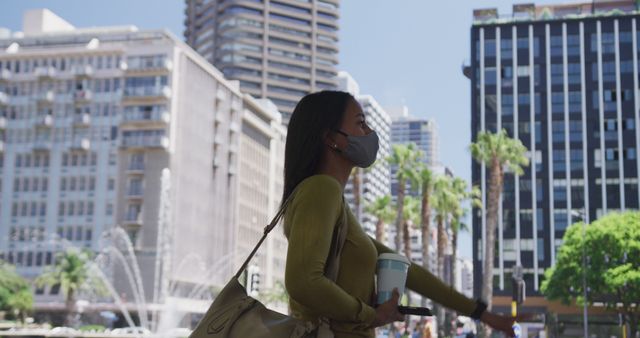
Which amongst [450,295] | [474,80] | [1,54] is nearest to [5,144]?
[1,54]

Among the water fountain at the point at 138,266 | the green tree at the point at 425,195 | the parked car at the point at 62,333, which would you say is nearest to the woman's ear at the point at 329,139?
the parked car at the point at 62,333

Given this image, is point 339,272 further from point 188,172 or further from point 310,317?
point 188,172

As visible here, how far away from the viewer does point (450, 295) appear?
3010 millimetres

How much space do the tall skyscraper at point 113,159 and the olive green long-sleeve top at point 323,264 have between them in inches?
3257

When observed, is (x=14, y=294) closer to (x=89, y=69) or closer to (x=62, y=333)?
(x=89, y=69)

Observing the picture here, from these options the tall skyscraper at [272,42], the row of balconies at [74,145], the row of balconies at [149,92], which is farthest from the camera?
the tall skyscraper at [272,42]

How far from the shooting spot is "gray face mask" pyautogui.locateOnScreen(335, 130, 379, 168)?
2855 mm

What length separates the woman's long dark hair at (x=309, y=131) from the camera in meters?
2.88

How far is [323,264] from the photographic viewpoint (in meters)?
2.53

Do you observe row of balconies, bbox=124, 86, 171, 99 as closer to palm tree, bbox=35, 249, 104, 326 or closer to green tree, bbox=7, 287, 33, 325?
palm tree, bbox=35, 249, 104, 326

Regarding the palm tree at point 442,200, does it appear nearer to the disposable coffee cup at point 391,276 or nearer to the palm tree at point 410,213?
the palm tree at point 410,213

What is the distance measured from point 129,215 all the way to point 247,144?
26033 mm

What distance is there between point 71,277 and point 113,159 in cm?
1641

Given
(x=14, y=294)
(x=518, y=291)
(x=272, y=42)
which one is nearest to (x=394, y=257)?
(x=518, y=291)
